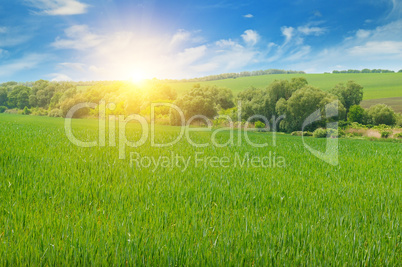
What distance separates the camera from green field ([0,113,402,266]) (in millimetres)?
2289

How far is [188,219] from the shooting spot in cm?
313

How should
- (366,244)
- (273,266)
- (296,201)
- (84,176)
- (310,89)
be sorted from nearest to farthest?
(273,266)
(366,244)
(296,201)
(84,176)
(310,89)

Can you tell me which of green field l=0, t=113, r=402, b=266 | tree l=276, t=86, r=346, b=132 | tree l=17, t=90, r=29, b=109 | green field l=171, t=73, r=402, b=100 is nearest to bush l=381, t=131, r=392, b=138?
tree l=276, t=86, r=346, b=132

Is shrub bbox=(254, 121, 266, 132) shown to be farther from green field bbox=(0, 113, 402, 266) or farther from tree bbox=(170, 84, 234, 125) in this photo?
green field bbox=(0, 113, 402, 266)

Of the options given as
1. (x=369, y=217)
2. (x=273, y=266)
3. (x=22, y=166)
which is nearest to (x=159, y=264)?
(x=273, y=266)

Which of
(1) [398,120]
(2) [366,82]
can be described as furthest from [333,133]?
(2) [366,82]

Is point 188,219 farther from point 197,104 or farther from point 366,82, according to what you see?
point 366,82

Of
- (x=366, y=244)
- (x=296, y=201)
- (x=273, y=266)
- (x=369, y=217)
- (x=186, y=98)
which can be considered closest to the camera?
(x=273, y=266)

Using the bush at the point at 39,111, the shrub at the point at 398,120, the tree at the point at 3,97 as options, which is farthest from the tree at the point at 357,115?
the tree at the point at 3,97

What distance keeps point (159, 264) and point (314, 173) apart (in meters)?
5.68

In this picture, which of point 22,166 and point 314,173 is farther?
point 314,173

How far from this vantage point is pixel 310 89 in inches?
1571

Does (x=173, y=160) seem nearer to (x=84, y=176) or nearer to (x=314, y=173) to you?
(x=84, y=176)

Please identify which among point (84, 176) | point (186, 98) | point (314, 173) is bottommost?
point (314, 173)
